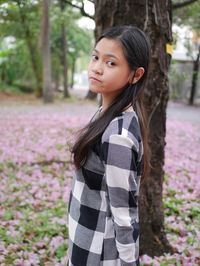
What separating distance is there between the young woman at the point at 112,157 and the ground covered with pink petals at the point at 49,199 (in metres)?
0.28

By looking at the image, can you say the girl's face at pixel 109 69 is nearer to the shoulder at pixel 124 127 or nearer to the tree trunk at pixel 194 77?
the shoulder at pixel 124 127

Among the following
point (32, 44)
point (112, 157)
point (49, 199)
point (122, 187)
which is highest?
point (32, 44)

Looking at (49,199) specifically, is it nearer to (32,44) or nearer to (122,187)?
(122,187)

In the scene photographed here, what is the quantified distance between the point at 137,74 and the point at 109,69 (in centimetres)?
13

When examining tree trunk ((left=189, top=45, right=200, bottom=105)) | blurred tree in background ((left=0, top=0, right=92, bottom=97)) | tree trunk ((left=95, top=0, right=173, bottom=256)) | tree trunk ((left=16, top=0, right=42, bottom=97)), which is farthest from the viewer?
tree trunk ((left=16, top=0, right=42, bottom=97))

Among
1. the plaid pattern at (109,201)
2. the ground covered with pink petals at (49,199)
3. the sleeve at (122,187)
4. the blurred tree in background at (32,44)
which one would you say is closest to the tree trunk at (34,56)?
the blurred tree in background at (32,44)

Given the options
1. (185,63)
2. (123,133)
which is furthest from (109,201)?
(185,63)

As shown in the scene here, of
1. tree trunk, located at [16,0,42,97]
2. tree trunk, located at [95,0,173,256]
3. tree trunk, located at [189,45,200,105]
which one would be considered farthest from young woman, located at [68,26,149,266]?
tree trunk, located at [16,0,42,97]

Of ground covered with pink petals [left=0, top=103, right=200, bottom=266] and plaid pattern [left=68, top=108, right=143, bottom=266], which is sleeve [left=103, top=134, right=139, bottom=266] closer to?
plaid pattern [left=68, top=108, right=143, bottom=266]

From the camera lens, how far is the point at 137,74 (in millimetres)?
1567

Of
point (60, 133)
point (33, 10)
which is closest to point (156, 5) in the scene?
point (60, 133)

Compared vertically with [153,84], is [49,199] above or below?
below

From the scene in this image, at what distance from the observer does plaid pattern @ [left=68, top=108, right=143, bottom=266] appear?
142 cm

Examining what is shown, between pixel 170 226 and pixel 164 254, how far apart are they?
68cm
